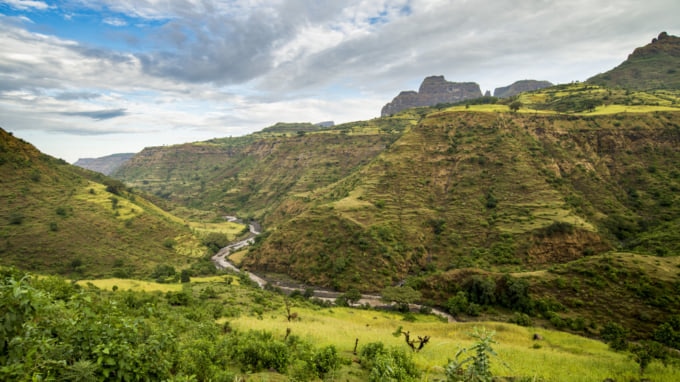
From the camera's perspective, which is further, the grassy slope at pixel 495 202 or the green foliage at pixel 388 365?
the grassy slope at pixel 495 202

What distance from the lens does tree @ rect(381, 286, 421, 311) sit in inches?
1892

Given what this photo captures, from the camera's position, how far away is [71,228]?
198ft

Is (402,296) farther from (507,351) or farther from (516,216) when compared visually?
(507,351)

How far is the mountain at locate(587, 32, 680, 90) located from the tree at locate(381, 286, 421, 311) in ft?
547

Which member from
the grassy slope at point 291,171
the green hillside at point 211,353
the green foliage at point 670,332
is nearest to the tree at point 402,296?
the green hillside at point 211,353

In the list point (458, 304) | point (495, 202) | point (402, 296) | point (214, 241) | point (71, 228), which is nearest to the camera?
point (458, 304)

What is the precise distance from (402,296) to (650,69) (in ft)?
663

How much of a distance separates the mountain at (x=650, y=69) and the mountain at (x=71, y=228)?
20276 cm

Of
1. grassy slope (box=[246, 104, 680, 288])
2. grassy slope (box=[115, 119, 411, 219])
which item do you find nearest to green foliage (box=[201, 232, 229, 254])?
grassy slope (box=[246, 104, 680, 288])

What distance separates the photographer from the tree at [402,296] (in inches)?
1892

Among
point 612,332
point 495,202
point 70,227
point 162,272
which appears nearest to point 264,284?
point 162,272

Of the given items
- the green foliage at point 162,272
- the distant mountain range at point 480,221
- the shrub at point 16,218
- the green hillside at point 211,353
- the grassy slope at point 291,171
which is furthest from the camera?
the grassy slope at point 291,171

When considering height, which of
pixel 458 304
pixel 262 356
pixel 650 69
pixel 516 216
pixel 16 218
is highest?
pixel 650 69

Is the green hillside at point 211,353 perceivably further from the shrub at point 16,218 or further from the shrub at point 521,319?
the shrub at point 16,218
